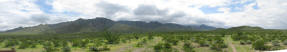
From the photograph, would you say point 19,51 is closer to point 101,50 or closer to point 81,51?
point 81,51

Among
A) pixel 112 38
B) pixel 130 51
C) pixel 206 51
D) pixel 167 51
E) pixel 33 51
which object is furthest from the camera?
pixel 112 38

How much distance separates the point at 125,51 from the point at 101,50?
3.55m

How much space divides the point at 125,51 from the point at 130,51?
937 mm

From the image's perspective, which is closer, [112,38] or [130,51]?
[130,51]

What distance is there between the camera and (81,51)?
24.1m

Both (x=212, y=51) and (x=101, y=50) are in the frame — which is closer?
(x=212, y=51)

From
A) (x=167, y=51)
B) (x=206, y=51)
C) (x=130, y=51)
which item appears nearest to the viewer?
(x=167, y=51)

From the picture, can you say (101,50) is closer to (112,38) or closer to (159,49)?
(159,49)

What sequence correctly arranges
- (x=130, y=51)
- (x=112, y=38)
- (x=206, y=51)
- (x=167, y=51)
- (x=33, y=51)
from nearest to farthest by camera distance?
1. (x=167, y=51)
2. (x=206, y=51)
3. (x=130, y=51)
4. (x=33, y=51)
5. (x=112, y=38)

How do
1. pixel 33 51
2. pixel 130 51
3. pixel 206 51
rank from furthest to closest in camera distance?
1. pixel 33 51
2. pixel 130 51
3. pixel 206 51

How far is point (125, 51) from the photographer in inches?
930

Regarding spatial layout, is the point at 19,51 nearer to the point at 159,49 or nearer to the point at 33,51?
the point at 33,51

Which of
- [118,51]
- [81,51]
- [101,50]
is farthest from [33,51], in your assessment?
[118,51]

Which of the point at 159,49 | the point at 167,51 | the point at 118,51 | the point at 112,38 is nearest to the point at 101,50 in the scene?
the point at 118,51
